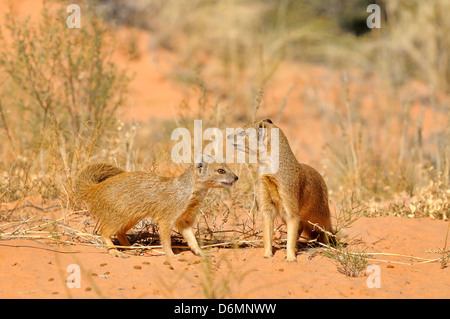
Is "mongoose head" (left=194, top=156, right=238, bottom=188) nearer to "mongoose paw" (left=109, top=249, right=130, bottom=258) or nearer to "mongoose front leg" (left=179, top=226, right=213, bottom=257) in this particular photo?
"mongoose front leg" (left=179, top=226, right=213, bottom=257)

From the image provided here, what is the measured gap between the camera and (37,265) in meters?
4.31

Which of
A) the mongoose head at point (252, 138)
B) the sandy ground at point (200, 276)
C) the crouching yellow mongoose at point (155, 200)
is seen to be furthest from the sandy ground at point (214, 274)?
the mongoose head at point (252, 138)

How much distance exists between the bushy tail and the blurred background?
0.44m

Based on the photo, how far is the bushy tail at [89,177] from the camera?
17.0ft

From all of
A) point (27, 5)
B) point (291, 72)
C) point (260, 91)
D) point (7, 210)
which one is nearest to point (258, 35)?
point (291, 72)

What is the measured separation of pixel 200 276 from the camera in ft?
13.8

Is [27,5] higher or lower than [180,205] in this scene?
higher

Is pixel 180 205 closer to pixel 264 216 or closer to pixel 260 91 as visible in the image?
pixel 264 216

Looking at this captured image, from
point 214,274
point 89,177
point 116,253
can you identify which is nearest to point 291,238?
point 214,274

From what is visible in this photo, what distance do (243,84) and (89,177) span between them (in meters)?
9.36

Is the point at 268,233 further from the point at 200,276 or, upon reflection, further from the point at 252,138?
the point at 200,276

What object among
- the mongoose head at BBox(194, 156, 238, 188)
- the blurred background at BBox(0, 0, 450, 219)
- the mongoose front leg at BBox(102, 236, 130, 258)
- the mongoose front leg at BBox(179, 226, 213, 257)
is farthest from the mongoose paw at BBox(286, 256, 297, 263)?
the blurred background at BBox(0, 0, 450, 219)
